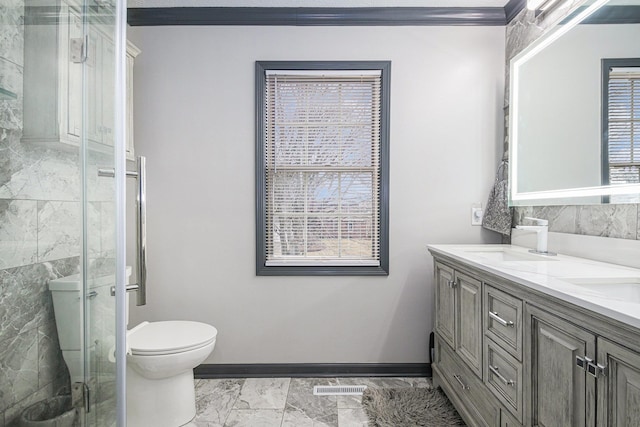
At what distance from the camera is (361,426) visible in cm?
200

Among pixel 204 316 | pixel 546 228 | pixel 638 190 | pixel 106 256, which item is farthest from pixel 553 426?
pixel 204 316

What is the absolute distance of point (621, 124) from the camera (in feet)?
5.13

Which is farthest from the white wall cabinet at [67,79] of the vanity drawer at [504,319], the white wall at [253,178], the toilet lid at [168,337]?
the vanity drawer at [504,319]

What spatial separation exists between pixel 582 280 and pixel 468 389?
85cm

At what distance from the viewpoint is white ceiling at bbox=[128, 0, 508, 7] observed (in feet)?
7.97

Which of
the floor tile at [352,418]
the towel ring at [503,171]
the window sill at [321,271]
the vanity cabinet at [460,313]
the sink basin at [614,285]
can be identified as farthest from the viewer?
the window sill at [321,271]

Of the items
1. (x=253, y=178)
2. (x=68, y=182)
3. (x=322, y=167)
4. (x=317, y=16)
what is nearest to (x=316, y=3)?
(x=317, y=16)

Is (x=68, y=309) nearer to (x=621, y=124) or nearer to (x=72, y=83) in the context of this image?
(x=72, y=83)

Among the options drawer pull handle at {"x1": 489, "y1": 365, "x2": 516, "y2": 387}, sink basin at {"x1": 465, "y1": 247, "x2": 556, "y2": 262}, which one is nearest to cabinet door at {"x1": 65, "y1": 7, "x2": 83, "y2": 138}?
drawer pull handle at {"x1": 489, "y1": 365, "x2": 516, "y2": 387}

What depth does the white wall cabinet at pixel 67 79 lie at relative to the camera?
0.96 metres

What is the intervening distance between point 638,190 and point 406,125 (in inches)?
53.2

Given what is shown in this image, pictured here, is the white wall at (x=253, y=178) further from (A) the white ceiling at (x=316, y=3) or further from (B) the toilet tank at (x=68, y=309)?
(B) the toilet tank at (x=68, y=309)

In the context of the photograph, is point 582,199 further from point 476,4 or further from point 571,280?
point 476,4

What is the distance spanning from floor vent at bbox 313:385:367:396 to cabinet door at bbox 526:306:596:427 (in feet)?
4.06
